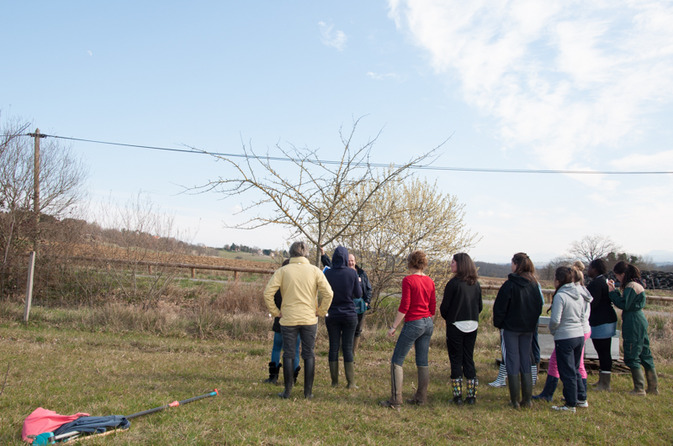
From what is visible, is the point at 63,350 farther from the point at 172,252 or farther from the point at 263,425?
the point at 172,252

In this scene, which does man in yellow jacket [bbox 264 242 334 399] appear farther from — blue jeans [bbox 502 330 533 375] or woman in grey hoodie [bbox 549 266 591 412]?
woman in grey hoodie [bbox 549 266 591 412]

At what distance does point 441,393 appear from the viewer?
6297 millimetres

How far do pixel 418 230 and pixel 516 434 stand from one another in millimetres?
8653

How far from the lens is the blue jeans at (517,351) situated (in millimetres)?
5678

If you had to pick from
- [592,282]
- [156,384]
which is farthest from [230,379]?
[592,282]

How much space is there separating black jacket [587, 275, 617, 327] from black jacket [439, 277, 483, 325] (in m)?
2.13

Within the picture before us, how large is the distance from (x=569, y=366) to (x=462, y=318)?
4.50 feet

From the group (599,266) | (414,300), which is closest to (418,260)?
(414,300)

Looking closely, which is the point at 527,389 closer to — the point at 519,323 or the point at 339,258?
the point at 519,323

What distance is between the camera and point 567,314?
18.7 feet

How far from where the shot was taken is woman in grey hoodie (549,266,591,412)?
5590 millimetres

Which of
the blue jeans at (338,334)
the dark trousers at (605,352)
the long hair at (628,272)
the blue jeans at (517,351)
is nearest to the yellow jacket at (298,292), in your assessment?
the blue jeans at (338,334)

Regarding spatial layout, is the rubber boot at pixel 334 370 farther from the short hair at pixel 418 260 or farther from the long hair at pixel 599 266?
the long hair at pixel 599 266

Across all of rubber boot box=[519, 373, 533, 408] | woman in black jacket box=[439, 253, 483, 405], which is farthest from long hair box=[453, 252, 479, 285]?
rubber boot box=[519, 373, 533, 408]
